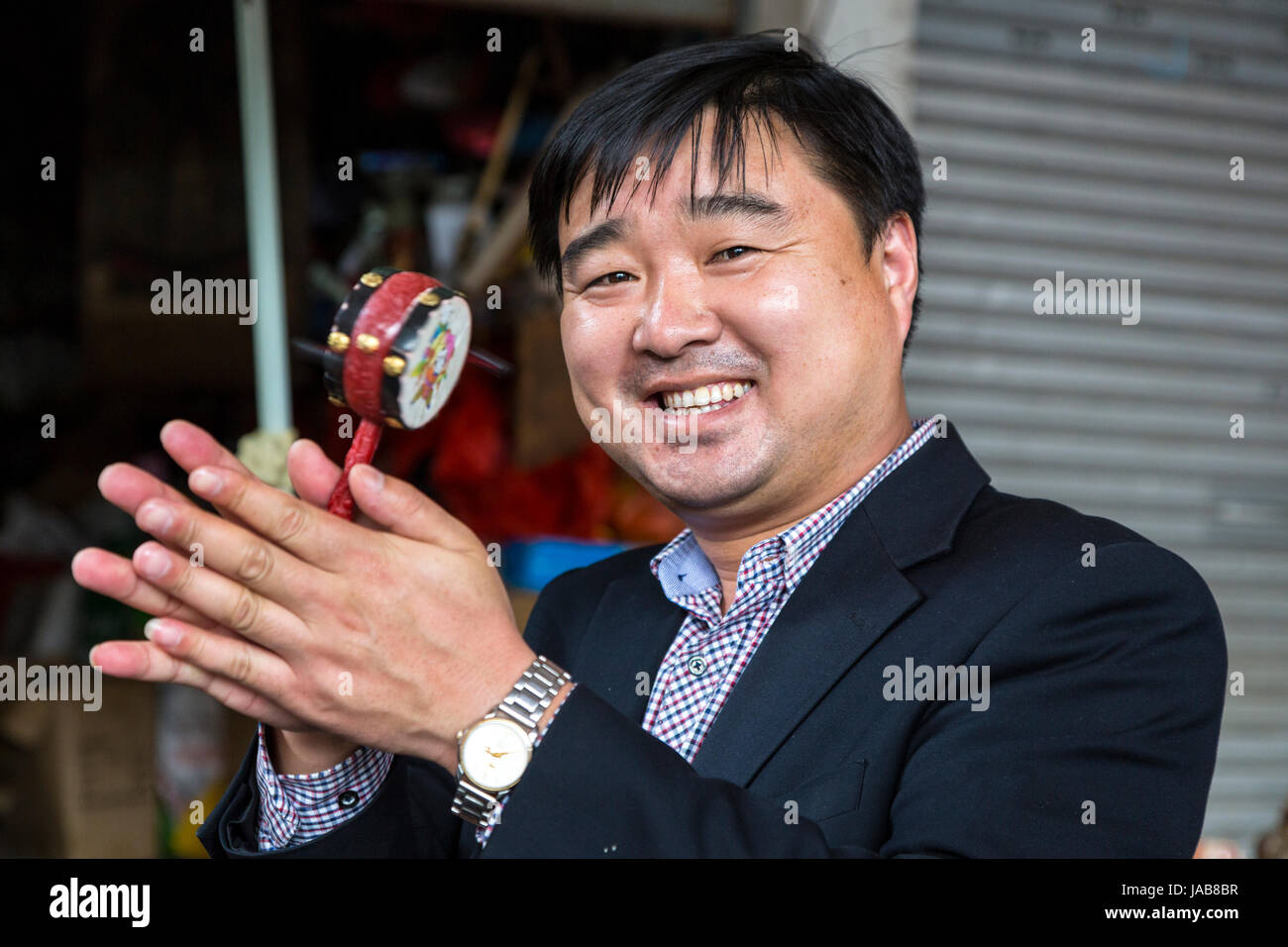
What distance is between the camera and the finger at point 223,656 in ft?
3.10

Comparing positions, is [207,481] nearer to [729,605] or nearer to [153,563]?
[153,563]

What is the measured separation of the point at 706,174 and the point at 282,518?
679 millimetres

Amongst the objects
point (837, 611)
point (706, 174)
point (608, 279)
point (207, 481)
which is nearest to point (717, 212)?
point (706, 174)

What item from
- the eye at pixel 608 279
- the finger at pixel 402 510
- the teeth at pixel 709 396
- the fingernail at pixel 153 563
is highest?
the eye at pixel 608 279

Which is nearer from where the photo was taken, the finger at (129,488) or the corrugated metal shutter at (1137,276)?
the finger at (129,488)

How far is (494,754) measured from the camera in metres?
1.02

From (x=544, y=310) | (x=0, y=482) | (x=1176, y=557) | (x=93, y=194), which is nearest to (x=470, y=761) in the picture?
(x=1176, y=557)

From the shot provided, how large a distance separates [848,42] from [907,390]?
2.69 feet

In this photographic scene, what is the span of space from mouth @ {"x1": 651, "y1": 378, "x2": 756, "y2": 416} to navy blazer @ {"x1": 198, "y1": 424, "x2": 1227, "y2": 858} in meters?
0.20

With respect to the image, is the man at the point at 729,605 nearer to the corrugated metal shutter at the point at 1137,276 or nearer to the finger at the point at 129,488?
the finger at the point at 129,488

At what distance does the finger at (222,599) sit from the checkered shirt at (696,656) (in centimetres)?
35

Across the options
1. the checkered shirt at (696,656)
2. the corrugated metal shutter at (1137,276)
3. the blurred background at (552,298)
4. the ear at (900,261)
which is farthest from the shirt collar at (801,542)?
the corrugated metal shutter at (1137,276)
